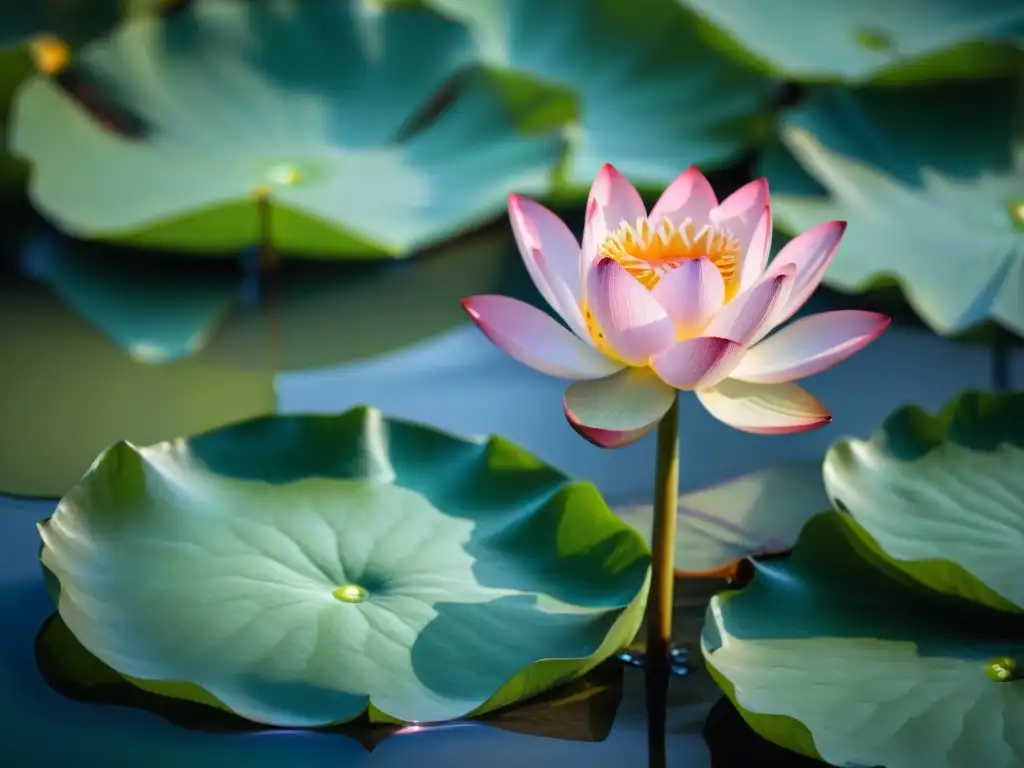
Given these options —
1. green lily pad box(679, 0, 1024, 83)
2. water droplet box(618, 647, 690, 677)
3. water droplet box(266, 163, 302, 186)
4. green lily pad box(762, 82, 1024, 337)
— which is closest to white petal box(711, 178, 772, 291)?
water droplet box(618, 647, 690, 677)

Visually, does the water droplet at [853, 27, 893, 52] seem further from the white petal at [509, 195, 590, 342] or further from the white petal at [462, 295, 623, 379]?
the white petal at [462, 295, 623, 379]

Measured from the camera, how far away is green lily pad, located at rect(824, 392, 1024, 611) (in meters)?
1.18

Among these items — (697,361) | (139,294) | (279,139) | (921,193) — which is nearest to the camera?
(697,361)

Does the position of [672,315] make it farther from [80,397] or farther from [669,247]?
[80,397]

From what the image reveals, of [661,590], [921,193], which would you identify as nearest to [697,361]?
[661,590]

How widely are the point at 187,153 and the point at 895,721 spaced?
59.7 inches

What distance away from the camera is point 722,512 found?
4.70 ft

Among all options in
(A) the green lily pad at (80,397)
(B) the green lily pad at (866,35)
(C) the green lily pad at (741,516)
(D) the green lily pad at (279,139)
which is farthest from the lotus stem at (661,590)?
(B) the green lily pad at (866,35)

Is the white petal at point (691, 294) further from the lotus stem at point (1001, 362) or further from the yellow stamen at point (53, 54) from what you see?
the yellow stamen at point (53, 54)

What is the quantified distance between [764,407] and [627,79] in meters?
1.36

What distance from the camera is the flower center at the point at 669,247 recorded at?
114 centimetres

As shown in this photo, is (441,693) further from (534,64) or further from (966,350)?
(534,64)

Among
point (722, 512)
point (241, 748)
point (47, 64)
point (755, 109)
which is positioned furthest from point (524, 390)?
point (47, 64)

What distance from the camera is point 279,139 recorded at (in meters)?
2.15
